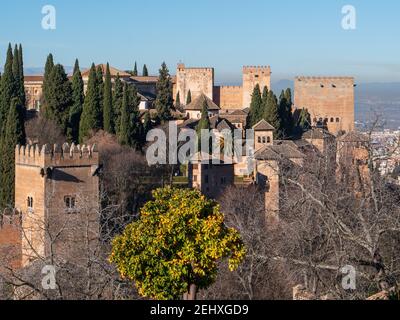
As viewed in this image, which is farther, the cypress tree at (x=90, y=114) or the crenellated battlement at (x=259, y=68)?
the crenellated battlement at (x=259, y=68)

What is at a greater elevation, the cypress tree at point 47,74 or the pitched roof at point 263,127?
the cypress tree at point 47,74

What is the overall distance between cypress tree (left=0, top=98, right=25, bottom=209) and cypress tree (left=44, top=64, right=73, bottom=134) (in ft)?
23.2

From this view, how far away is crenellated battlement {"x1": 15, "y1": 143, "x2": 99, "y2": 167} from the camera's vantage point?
1149 inches

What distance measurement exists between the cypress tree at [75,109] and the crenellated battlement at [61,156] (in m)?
11.8

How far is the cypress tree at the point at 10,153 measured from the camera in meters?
32.7

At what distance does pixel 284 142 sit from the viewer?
44.8m

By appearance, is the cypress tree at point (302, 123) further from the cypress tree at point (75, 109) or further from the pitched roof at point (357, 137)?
the pitched roof at point (357, 137)

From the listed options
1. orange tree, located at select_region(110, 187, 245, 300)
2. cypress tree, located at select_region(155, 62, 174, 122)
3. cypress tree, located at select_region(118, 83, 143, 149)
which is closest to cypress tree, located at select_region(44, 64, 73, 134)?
cypress tree, located at select_region(118, 83, 143, 149)

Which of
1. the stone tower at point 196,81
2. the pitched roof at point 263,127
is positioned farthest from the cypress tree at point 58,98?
the stone tower at point 196,81

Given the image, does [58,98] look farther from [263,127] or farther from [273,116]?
[273,116]

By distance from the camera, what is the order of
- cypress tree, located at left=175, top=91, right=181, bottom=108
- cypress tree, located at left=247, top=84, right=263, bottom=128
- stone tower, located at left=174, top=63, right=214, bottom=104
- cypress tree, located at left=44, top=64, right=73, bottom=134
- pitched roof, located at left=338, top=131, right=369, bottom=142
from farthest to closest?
stone tower, located at left=174, top=63, right=214, bottom=104
cypress tree, located at left=175, top=91, right=181, bottom=108
cypress tree, located at left=247, top=84, right=263, bottom=128
cypress tree, located at left=44, top=64, right=73, bottom=134
pitched roof, located at left=338, top=131, right=369, bottom=142

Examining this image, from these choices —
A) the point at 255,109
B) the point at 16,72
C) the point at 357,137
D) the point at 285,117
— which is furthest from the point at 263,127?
the point at 357,137

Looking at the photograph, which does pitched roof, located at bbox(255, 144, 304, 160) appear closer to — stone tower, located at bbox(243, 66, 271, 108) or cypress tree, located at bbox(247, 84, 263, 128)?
cypress tree, located at bbox(247, 84, 263, 128)

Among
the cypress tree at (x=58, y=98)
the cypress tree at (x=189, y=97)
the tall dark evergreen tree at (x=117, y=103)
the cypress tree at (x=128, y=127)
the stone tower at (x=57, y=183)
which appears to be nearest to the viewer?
the stone tower at (x=57, y=183)
